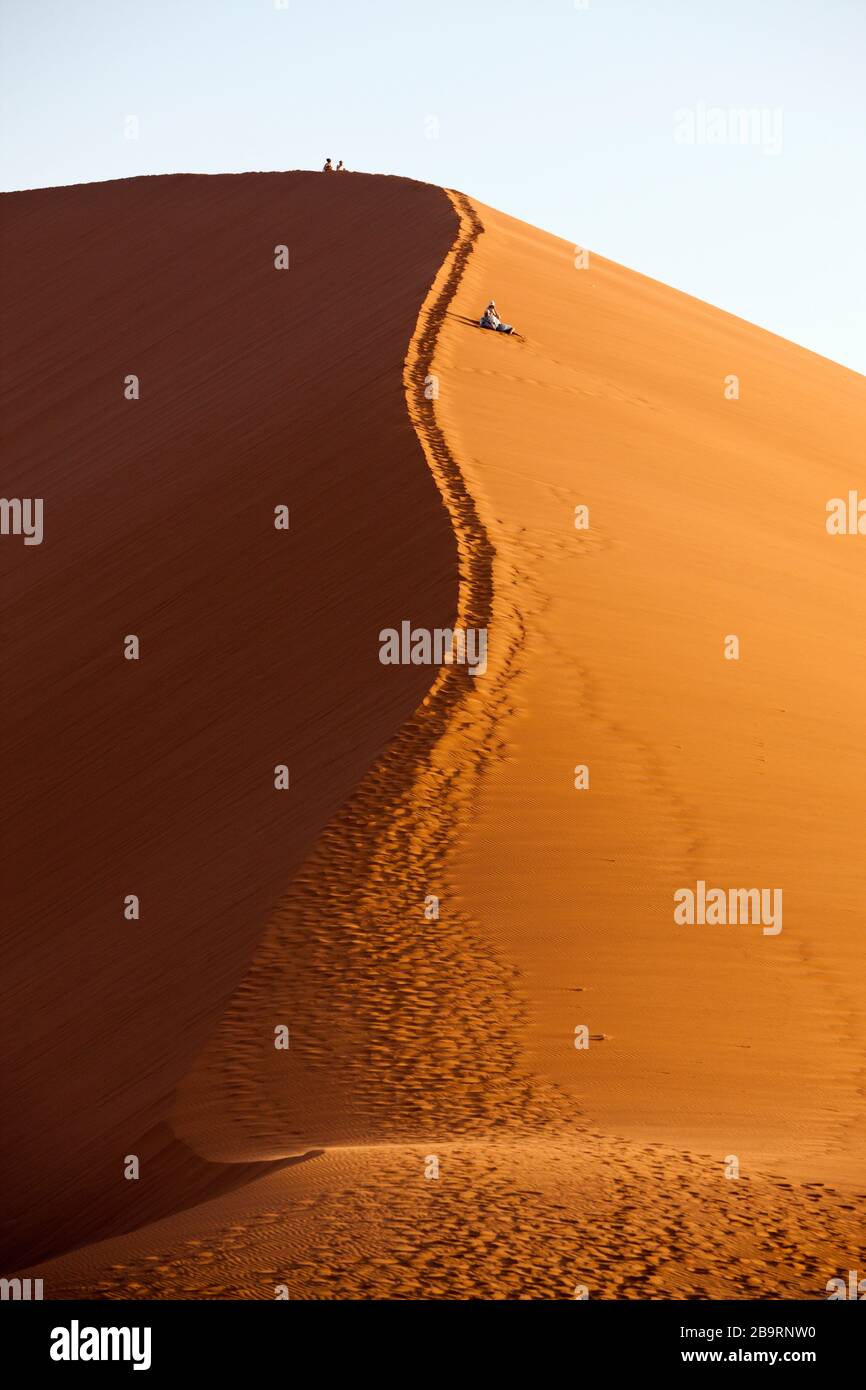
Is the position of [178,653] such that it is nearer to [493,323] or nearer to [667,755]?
[667,755]

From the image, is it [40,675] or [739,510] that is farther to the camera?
[739,510]

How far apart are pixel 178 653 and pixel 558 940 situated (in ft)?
15.1

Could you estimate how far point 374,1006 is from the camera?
7.96 metres

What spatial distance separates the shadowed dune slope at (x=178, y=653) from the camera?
8461 millimetres

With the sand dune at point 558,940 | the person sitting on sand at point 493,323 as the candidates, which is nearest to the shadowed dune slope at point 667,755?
the sand dune at point 558,940

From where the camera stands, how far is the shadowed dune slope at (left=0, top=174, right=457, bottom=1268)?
8.46 m

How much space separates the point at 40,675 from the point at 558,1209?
831cm

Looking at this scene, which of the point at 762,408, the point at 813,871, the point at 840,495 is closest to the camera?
the point at 813,871

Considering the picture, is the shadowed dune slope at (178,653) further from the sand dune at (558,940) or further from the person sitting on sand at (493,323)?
the person sitting on sand at (493,323)

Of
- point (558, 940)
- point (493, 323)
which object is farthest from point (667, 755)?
point (493, 323)

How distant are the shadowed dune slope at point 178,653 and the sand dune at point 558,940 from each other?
0.16m

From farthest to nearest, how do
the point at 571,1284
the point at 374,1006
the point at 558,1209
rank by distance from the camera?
the point at 374,1006, the point at 558,1209, the point at 571,1284

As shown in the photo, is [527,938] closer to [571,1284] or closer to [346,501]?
[571,1284]

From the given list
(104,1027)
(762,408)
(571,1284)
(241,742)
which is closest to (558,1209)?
(571,1284)
